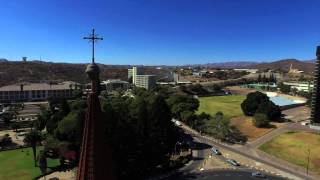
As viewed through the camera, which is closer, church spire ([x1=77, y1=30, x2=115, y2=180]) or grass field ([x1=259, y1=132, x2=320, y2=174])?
church spire ([x1=77, y1=30, x2=115, y2=180])

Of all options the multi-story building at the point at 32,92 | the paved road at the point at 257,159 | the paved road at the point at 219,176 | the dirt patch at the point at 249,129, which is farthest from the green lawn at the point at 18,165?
the multi-story building at the point at 32,92

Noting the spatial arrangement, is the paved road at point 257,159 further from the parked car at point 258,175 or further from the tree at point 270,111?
the tree at point 270,111

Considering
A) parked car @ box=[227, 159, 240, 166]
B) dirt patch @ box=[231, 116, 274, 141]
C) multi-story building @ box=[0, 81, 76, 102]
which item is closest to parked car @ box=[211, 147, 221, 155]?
parked car @ box=[227, 159, 240, 166]

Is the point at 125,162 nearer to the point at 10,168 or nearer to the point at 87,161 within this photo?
the point at 10,168

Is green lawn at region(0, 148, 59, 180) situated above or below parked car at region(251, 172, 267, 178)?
below

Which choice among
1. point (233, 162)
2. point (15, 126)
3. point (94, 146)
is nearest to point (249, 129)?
point (233, 162)

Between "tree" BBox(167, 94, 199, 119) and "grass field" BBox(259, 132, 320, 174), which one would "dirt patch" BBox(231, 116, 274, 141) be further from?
"tree" BBox(167, 94, 199, 119)

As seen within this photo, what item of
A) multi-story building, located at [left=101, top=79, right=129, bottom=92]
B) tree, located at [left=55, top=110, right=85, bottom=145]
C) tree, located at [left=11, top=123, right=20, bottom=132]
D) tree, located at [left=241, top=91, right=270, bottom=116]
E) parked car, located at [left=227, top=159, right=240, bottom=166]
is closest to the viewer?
tree, located at [left=55, top=110, right=85, bottom=145]
